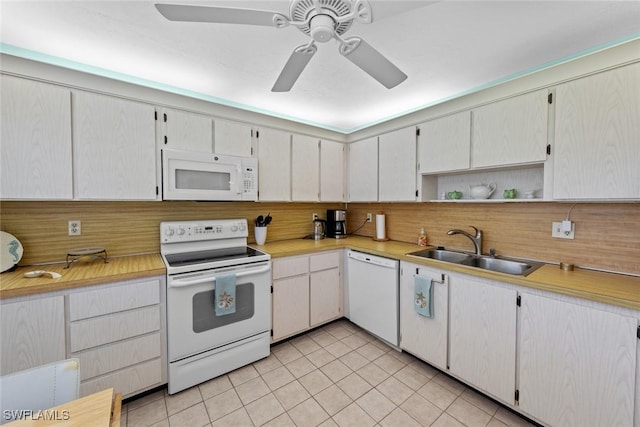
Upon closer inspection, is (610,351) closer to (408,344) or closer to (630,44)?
(408,344)

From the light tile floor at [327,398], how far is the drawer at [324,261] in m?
0.81

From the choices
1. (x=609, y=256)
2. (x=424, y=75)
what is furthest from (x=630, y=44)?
(x=609, y=256)

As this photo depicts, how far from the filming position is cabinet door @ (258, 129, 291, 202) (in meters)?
2.59

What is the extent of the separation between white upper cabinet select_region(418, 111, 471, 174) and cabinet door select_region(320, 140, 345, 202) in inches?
41.4

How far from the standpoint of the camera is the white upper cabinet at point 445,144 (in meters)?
2.11

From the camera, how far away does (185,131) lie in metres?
2.16

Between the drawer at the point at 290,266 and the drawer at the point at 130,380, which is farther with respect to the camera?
the drawer at the point at 290,266

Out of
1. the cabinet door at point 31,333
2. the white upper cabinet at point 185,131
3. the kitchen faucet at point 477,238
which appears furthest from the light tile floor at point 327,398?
the white upper cabinet at point 185,131

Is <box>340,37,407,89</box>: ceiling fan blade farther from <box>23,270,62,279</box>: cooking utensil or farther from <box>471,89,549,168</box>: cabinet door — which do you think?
<box>23,270,62,279</box>: cooking utensil

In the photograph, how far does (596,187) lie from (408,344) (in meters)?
1.72

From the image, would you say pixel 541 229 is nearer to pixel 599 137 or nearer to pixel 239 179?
pixel 599 137

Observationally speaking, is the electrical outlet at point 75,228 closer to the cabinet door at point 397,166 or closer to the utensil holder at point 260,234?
the utensil holder at point 260,234

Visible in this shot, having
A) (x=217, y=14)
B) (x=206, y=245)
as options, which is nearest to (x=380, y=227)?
(x=206, y=245)

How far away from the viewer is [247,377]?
2031mm
